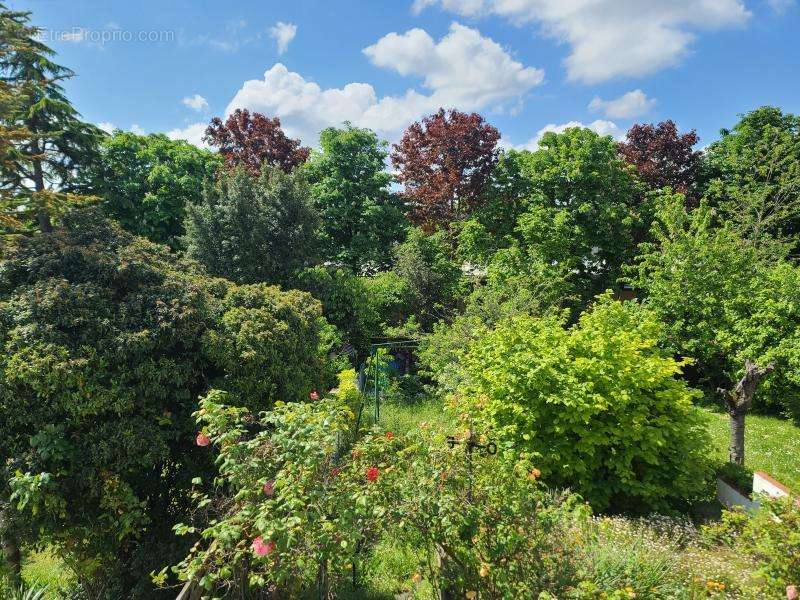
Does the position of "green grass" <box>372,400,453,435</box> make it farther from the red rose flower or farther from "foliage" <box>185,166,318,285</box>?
the red rose flower

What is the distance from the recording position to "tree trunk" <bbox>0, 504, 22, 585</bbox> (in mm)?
4301

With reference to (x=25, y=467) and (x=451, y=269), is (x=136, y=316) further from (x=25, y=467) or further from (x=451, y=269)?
(x=451, y=269)

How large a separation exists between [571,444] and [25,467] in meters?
5.67

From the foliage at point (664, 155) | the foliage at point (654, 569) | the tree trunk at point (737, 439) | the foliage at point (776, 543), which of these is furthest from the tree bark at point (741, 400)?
the foliage at point (664, 155)

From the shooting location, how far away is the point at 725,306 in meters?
9.56

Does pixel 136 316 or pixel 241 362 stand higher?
pixel 136 316

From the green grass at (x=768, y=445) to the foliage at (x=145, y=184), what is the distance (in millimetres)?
14159

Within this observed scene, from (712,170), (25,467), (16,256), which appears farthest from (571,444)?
(712,170)

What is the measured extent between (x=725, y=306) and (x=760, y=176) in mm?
10479

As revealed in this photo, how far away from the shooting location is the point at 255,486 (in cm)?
313

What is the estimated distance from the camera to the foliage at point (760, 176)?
14.7m

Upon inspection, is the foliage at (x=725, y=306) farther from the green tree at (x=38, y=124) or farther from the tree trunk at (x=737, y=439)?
the green tree at (x=38, y=124)

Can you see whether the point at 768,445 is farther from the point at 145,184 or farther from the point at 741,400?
the point at 145,184

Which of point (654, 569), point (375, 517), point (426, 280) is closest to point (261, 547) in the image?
point (375, 517)
